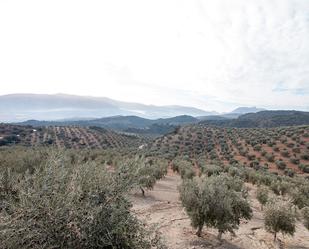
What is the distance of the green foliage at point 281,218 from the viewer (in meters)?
15.4

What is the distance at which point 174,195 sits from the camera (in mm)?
31672

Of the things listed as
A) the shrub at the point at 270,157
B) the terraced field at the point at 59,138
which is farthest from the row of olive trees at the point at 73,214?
the terraced field at the point at 59,138

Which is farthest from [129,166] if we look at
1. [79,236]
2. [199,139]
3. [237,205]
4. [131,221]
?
[199,139]

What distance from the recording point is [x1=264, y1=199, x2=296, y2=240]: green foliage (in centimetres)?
1538

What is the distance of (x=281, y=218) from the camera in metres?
15.4

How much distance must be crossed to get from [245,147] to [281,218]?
50683mm

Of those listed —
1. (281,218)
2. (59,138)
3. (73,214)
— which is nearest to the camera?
(73,214)

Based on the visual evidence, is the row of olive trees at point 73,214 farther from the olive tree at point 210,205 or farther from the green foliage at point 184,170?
the green foliage at point 184,170

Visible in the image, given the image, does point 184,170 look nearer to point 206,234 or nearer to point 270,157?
point 270,157

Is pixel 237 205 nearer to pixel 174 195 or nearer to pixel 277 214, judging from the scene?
pixel 277 214

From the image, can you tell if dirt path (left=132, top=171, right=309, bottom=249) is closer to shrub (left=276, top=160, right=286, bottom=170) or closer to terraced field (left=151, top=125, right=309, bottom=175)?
shrub (left=276, top=160, right=286, bottom=170)

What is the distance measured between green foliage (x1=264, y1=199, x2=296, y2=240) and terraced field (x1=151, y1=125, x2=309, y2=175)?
3309 cm

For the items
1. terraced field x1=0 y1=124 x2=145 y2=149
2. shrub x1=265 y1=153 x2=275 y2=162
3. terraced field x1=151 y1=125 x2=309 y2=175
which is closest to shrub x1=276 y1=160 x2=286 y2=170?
terraced field x1=151 y1=125 x2=309 y2=175

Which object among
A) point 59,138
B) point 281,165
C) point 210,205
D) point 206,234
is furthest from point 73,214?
point 59,138
